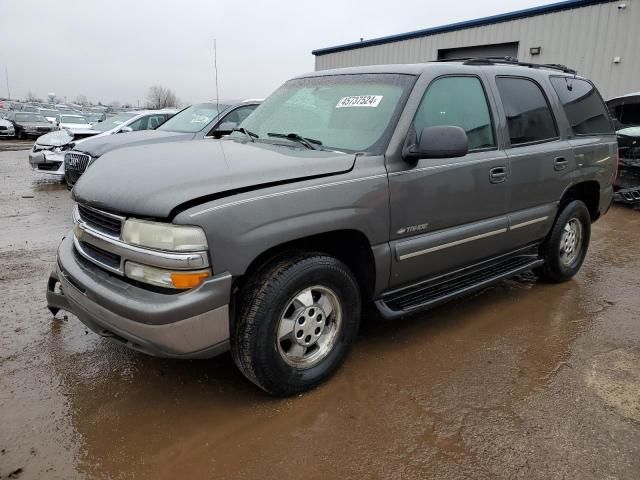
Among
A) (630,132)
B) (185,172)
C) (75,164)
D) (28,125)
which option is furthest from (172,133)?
(28,125)

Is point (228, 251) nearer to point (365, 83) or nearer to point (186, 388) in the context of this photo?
point (186, 388)

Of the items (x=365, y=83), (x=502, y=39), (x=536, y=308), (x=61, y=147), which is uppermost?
(x=502, y=39)

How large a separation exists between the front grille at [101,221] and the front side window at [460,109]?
1.89 m

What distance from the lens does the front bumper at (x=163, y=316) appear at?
234cm

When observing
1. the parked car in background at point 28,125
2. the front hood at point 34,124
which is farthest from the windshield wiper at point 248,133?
the front hood at point 34,124

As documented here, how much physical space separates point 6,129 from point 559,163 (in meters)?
27.3

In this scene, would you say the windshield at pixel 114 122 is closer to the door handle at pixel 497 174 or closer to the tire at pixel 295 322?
the door handle at pixel 497 174

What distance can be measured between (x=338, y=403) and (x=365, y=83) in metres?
2.15

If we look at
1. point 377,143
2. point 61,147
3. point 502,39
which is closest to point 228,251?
point 377,143

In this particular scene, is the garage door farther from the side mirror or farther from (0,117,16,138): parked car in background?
(0,117,16,138): parked car in background

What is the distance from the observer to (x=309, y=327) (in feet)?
9.34

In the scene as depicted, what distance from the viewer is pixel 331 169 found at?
282 centimetres

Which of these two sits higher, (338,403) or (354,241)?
(354,241)

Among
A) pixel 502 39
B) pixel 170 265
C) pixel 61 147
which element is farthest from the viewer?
pixel 502 39
